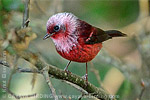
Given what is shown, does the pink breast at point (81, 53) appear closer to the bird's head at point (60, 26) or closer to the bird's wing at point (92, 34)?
the bird's wing at point (92, 34)

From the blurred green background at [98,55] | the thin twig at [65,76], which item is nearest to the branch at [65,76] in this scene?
the thin twig at [65,76]

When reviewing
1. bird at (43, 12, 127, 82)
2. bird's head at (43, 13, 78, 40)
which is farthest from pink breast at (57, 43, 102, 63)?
bird's head at (43, 13, 78, 40)

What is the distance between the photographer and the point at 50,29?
278cm

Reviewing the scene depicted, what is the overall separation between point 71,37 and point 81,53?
20 cm

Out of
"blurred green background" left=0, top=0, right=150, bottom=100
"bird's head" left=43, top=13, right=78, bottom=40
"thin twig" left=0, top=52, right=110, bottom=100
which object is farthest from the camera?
"blurred green background" left=0, top=0, right=150, bottom=100

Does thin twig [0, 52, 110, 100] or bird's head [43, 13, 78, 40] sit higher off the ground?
bird's head [43, 13, 78, 40]

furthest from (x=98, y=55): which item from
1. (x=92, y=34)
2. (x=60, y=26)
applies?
(x=60, y=26)

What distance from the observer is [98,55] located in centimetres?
485

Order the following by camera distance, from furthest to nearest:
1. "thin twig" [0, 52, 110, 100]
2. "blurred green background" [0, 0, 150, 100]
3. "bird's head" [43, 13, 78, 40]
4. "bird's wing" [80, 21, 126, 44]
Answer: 1. "blurred green background" [0, 0, 150, 100]
2. "bird's wing" [80, 21, 126, 44]
3. "bird's head" [43, 13, 78, 40]
4. "thin twig" [0, 52, 110, 100]

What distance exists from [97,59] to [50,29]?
2.29m

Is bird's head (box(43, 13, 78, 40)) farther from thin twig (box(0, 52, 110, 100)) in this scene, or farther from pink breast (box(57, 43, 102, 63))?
thin twig (box(0, 52, 110, 100))

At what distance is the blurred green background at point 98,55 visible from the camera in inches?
167

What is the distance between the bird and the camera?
2811 millimetres

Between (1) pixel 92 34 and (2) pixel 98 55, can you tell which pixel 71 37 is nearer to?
(1) pixel 92 34
